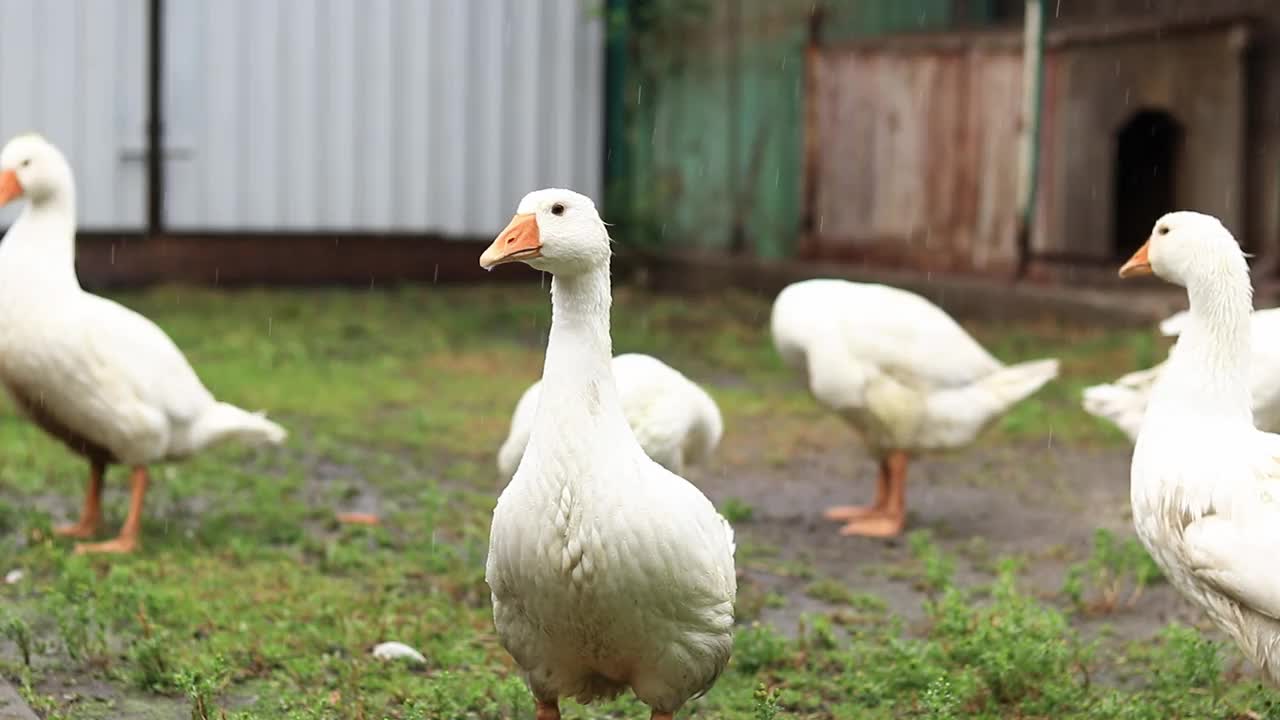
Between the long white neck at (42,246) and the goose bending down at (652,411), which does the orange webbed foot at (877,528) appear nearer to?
the goose bending down at (652,411)

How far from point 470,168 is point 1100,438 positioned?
26.3ft

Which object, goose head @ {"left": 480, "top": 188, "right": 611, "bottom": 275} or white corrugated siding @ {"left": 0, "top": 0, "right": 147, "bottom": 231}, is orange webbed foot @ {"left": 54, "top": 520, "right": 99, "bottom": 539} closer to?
goose head @ {"left": 480, "top": 188, "right": 611, "bottom": 275}

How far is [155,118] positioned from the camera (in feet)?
46.6

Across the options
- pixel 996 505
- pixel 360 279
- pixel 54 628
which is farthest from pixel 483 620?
pixel 360 279

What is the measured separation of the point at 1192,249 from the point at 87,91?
37.4 feet

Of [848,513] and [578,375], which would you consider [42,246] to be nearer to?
[578,375]

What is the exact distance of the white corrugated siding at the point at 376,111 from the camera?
47.5 feet

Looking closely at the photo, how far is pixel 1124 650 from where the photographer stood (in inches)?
208

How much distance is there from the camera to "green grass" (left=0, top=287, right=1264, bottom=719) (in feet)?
15.2

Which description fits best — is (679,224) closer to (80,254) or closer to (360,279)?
(360,279)

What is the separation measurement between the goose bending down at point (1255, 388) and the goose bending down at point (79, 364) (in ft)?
10.5

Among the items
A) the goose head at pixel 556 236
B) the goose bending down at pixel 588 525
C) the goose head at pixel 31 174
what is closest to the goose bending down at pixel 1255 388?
the goose bending down at pixel 588 525

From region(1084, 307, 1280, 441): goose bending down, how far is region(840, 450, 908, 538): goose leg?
99cm

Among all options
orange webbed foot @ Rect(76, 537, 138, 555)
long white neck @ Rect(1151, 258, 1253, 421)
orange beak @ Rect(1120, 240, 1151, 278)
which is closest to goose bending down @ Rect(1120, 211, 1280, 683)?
long white neck @ Rect(1151, 258, 1253, 421)
